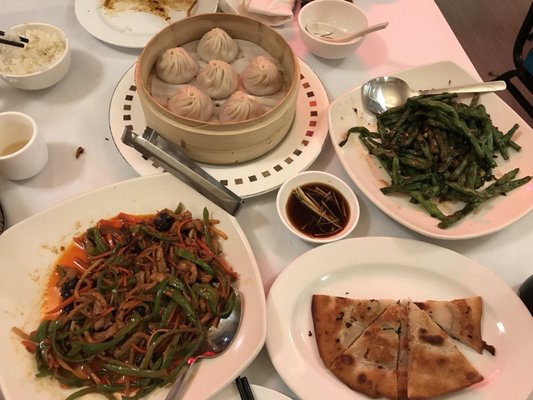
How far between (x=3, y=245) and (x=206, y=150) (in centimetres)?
82

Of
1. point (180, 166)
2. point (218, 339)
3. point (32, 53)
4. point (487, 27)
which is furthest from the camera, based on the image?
point (487, 27)

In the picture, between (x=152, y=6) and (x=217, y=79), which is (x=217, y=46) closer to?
(x=217, y=79)

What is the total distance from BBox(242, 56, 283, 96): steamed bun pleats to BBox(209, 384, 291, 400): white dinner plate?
125 centimetres

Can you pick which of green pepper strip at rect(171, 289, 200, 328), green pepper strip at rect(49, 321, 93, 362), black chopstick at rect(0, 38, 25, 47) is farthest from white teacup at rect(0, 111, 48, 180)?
green pepper strip at rect(171, 289, 200, 328)

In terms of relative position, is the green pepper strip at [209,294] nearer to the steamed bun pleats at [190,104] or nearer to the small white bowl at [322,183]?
the small white bowl at [322,183]

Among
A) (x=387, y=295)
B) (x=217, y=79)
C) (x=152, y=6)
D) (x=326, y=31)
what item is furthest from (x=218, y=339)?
(x=152, y=6)

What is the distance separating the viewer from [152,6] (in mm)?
2656

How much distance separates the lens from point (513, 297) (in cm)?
168

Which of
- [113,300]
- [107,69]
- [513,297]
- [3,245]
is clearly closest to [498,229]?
[513,297]

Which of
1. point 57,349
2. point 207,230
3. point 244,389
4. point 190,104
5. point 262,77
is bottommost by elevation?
point 57,349

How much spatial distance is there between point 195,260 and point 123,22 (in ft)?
5.06

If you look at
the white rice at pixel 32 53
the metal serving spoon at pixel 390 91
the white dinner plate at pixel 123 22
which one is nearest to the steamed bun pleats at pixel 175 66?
the white dinner plate at pixel 123 22

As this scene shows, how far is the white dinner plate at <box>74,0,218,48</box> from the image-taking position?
2.47 metres

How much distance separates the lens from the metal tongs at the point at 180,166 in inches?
72.2
